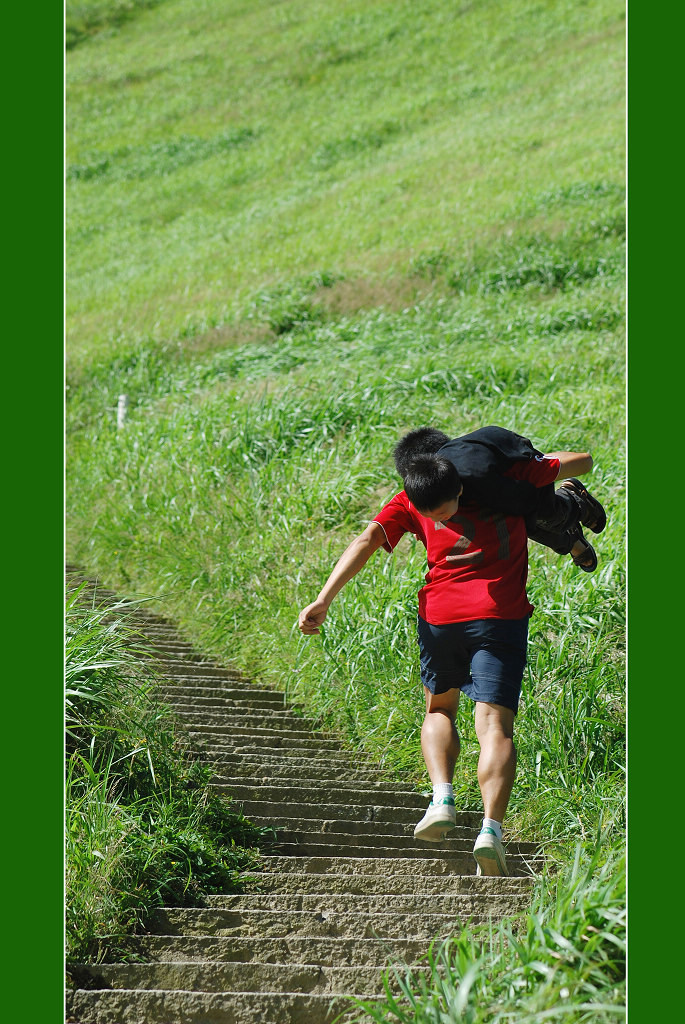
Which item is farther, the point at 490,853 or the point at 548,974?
the point at 490,853

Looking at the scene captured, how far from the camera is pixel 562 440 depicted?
8703mm

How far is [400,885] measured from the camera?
3.85m

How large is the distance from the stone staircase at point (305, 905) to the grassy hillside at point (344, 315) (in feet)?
1.36

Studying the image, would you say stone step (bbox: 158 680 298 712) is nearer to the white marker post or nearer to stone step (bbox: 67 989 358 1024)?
stone step (bbox: 67 989 358 1024)

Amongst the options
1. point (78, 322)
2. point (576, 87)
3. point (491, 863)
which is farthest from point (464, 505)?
point (576, 87)

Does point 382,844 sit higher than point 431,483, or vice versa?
point 431,483

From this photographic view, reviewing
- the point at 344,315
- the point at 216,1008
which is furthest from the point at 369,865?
the point at 344,315

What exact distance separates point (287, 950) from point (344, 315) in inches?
469

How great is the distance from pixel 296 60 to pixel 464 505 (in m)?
27.1

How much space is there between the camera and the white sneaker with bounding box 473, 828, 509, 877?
10.7 feet

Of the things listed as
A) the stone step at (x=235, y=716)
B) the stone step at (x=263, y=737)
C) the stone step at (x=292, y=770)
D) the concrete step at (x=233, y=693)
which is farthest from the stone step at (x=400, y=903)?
the concrete step at (x=233, y=693)

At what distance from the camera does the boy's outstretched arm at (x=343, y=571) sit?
374 centimetres

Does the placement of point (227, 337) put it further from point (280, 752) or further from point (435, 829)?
point (435, 829)

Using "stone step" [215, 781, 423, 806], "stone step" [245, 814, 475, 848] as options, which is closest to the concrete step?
"stone step" [215, 781, 423, 806]
